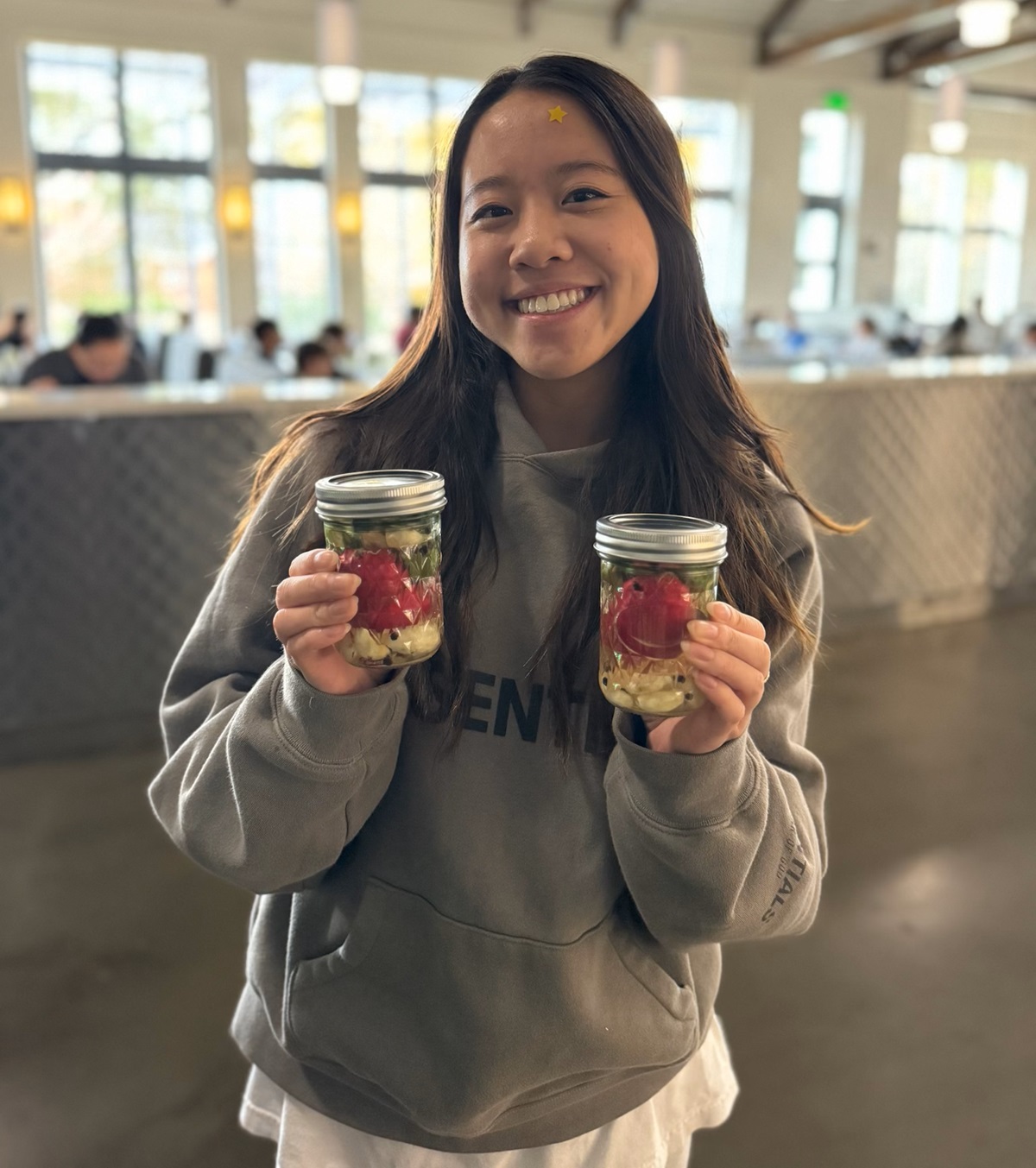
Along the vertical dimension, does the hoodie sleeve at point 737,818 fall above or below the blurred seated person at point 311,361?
below

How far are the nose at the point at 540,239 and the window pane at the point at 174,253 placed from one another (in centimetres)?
1126

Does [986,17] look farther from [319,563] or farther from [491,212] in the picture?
[319,563]

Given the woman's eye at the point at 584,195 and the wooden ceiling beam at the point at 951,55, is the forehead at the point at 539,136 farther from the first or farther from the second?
the wooden ceiling beam at the point at 951,55

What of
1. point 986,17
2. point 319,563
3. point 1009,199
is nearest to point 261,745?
point 319,563

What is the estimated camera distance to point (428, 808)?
0.92 m

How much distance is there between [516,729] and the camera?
91 cm

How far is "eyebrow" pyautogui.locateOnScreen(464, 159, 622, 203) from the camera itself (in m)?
0.87

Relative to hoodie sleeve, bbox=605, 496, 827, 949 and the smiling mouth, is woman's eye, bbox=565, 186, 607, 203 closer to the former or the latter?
the smiling mouth

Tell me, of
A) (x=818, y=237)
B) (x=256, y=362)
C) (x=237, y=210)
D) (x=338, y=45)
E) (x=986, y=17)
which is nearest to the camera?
(x=986, y=17)

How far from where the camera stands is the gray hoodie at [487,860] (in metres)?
0.84

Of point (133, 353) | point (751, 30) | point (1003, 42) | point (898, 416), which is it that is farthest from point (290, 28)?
point (898, 416)

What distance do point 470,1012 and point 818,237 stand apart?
15930 millimetres

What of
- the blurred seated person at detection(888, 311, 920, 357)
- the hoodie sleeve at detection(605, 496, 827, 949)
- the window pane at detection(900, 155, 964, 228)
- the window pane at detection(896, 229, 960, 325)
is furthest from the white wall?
the hoodie sleeve at detection(605, 496, 827, 949)

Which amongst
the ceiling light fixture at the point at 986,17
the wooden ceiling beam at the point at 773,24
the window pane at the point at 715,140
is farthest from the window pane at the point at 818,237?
the ceiling light fixture at the point at 986,17
